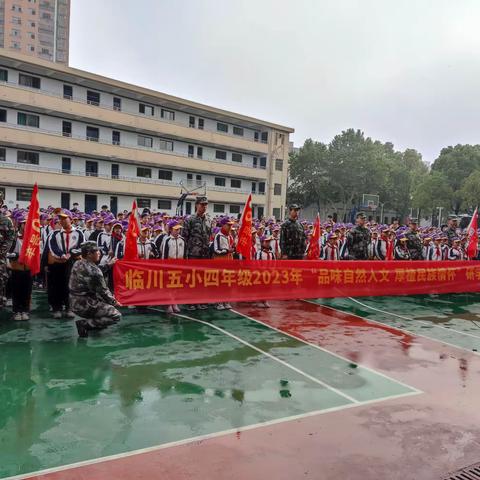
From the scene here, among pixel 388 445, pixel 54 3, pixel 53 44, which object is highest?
pixel 54 3

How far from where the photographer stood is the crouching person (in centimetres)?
693

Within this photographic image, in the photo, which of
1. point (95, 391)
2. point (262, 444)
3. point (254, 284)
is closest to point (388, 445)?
point (262, 444)

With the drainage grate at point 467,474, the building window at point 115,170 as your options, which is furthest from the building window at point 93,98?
the drainage grate at point 467,474

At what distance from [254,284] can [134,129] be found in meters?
30.7

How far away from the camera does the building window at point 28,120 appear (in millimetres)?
31531

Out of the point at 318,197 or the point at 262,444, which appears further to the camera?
the point at 318,197

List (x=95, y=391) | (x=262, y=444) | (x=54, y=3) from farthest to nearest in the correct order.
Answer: (x=54, y=3) < (x=95, y=391) < (x=262, y=444)

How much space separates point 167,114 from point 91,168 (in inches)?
321

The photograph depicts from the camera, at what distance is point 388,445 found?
4258 mm

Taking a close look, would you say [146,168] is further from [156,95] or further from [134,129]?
[156,95]

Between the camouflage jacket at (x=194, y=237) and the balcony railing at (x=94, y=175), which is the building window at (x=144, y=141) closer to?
the balcony railing at (x=94, y=175)

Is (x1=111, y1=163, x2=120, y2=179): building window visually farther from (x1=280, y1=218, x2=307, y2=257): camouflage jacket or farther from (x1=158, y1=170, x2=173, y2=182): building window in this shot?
(x1=280, y1=218, x2=307, y2=257): camouflage jacket

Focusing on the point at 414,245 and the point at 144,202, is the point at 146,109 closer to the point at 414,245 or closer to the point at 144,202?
the point at 144,202

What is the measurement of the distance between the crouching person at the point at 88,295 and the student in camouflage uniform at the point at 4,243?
1.25 metres
